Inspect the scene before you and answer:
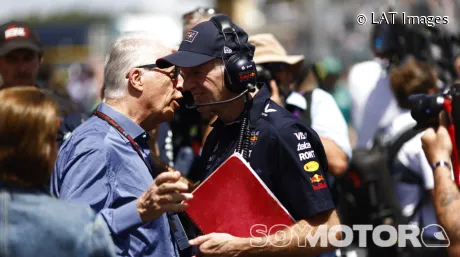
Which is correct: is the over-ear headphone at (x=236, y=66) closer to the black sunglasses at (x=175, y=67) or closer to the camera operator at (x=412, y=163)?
the black sunglasses at (x=175, y=67)

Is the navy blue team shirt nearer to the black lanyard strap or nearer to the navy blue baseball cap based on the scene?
the navy blue baseball cap

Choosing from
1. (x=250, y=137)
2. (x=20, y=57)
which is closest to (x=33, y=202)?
(x=250, y=137)

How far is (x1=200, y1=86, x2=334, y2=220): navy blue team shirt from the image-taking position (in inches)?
142

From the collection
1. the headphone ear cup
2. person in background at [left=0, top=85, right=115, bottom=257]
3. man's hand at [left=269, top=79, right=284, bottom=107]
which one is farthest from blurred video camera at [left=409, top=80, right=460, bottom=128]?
person in background at [left=0, top=85, right=115, bottom=257]

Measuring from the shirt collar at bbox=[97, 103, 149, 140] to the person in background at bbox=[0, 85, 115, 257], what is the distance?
985 millimetres

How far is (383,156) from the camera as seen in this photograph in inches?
254

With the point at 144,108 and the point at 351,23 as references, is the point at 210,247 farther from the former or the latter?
the point at 351,23

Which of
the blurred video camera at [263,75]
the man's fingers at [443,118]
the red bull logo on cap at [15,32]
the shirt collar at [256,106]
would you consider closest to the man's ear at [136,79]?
the shirt collar at [256,106]

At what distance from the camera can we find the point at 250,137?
3.73 meters

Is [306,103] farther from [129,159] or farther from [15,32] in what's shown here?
[15,32]

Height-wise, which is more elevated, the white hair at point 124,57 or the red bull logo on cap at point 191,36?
the red bull logo on cap at point 191,36

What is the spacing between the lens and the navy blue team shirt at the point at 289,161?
361 cm

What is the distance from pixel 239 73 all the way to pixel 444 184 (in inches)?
48.7

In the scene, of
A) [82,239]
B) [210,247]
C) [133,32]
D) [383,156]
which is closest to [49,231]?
[82,239]
